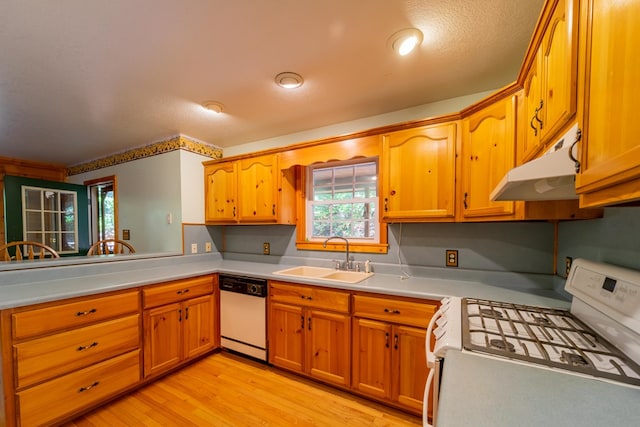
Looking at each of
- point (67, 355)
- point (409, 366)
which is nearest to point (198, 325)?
point (67, 355)

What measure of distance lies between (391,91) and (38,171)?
5.52 m

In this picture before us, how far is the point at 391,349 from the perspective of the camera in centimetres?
171

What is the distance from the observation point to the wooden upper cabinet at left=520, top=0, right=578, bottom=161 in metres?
0.79

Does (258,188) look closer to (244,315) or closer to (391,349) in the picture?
(244,315)

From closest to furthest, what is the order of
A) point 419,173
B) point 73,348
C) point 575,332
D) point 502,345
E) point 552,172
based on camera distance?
point 552,172, point 502,345, point 575,332, point 73,348, point 419,173

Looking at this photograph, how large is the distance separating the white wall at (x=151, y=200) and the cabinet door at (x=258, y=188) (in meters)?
0.75

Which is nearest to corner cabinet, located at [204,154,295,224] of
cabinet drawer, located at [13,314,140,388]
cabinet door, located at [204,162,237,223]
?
cabinet door, located at [204,162,237,223]

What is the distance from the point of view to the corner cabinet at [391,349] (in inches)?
63.9

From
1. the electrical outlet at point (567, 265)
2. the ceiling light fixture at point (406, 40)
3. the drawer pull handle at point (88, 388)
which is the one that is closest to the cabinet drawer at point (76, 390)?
the drawer pull handle at point (88, 388)

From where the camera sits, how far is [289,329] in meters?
2.10

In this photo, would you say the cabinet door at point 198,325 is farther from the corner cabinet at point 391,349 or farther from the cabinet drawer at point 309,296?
the corner cabinet at point 391,349

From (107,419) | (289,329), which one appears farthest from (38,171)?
(289,329)

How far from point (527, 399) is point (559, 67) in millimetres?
1077

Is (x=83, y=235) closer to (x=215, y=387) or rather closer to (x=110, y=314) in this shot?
(x=110, y=314)
